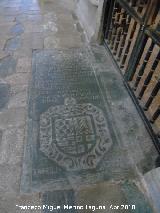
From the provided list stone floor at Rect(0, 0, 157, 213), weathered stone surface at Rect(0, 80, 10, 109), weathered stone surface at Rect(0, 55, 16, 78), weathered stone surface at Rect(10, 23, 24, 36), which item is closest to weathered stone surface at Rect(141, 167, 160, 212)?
stone floor at Rect(0, 0, 157, 213)

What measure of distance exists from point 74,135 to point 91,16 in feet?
8.12

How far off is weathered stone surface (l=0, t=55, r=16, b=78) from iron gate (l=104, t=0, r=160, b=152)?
5.09ft

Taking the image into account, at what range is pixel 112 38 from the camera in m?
2.94

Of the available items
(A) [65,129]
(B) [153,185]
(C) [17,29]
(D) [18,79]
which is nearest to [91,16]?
(C) [17,29]

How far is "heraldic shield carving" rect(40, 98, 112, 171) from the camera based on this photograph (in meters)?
1.78

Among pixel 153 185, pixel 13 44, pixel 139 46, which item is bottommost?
pixel 13 44

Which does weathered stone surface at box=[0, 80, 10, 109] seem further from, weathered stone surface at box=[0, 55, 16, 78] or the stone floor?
weathered stone surface at box=[0, 55, 16, 78]

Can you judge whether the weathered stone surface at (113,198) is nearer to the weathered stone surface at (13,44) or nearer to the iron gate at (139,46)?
the iron gate at (139,46)

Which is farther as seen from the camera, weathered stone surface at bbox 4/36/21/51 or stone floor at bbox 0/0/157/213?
weathered stone surface at bbox 4/36/21/51

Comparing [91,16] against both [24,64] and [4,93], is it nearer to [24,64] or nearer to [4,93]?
[24,64]

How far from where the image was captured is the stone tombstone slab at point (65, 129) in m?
1.68

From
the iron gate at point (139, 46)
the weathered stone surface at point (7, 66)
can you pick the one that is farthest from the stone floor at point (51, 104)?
the iron gate at point (139, 46)

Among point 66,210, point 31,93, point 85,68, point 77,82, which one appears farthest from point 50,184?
point 85,68

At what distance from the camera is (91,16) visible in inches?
134
